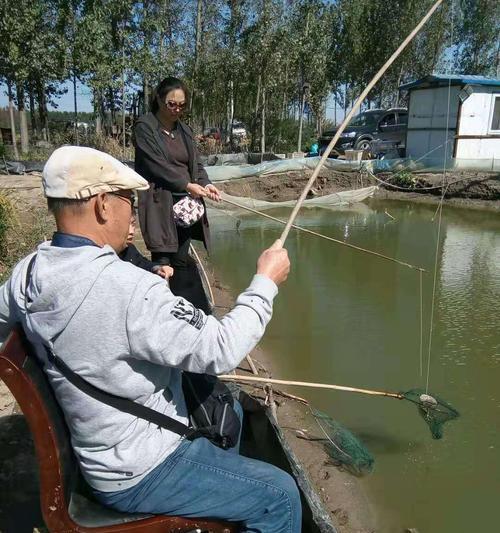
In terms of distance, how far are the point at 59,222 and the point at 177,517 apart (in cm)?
87

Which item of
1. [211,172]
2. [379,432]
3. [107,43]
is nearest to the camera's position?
[379,432]

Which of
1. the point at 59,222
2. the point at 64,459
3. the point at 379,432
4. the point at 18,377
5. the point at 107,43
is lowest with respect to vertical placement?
the point at 379,432

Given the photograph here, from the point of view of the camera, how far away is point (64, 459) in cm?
135

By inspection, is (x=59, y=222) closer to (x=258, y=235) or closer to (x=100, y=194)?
(x=100, y=194)

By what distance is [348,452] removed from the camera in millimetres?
3047

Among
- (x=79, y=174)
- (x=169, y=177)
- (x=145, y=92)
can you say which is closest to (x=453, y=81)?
(x=145, y=92)

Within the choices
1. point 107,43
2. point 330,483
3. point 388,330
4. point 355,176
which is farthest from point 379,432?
point 107,43

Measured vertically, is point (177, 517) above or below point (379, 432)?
above

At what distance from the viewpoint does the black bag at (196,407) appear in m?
1.25

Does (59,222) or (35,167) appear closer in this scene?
(59,222)

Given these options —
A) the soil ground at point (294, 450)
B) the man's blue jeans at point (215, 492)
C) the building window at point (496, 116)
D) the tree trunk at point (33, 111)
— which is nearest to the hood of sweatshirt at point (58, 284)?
the man's blue jeans at point (215, 492)

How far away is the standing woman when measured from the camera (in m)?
3.17

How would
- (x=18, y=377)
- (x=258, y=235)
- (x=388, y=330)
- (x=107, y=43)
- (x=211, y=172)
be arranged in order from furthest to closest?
(x=107, y=43) → (x=211, y=172) → (x=258, y=235) → (x=388, y=330) → (x=18, y=377)

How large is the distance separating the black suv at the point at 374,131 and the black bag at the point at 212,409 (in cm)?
1666
